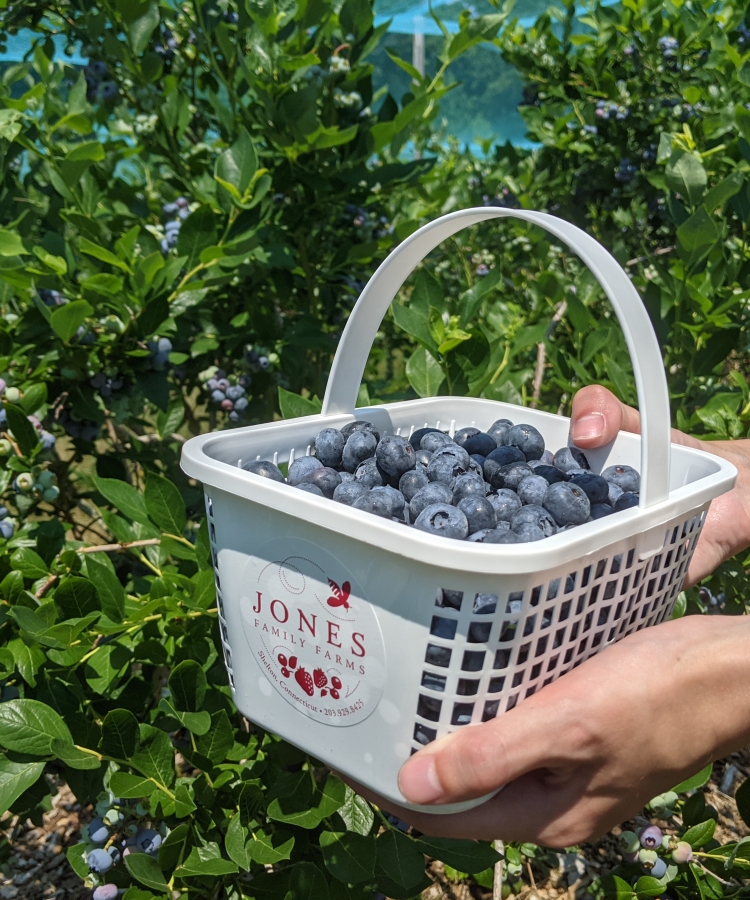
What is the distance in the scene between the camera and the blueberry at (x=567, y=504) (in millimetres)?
797

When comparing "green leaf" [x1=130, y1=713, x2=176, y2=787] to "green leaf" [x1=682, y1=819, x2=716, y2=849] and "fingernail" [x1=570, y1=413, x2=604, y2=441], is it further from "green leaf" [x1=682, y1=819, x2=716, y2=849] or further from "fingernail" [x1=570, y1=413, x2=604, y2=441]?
"green leaf" [x1=682, y1=819, x2=716, y2=849]

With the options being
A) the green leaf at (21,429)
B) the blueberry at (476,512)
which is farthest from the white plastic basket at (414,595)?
the green leaf at (21,429)

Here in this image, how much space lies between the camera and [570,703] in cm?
72

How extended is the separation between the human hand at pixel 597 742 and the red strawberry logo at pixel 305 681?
13cm

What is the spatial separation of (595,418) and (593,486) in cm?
20

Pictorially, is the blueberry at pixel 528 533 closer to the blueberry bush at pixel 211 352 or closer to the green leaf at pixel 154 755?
the blueberry bush at pixel 211 352

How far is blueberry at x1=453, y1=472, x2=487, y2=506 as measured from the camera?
811 mm

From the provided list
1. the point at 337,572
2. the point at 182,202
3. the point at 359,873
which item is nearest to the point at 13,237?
the point at 182,202

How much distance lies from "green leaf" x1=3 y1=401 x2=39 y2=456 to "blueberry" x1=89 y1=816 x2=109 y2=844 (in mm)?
590

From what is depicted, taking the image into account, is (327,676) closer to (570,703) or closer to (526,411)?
(570,703)

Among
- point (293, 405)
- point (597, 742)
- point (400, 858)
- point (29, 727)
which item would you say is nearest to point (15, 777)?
point (29, 727)

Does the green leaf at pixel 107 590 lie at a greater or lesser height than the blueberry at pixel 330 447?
lesser

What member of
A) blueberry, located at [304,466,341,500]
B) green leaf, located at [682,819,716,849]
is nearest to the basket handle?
blueberry, located at [304,466,341,500]

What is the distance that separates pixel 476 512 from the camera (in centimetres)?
76
